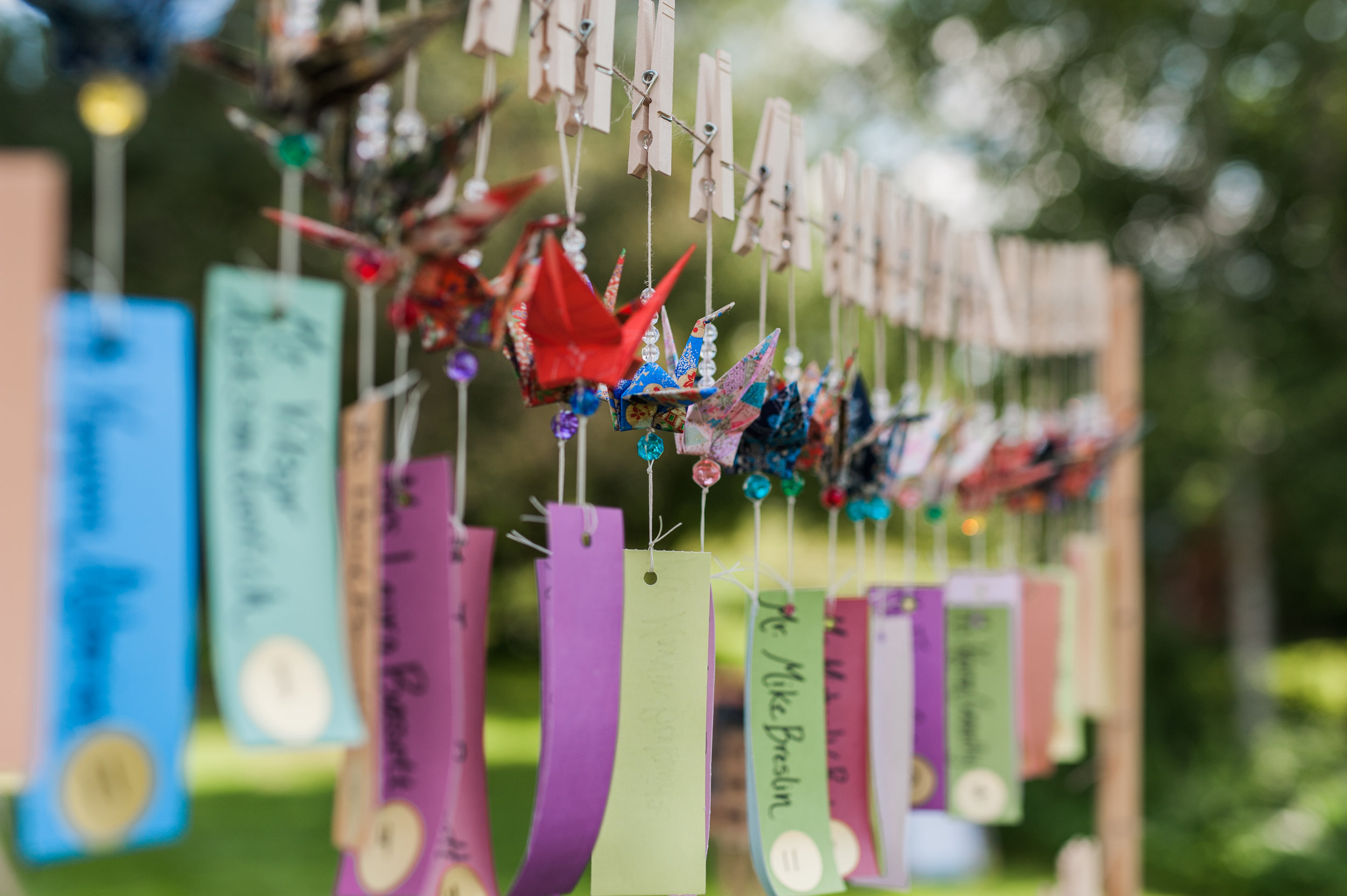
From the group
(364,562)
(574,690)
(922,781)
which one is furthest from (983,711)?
(364,562)

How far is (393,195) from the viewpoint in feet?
1.92

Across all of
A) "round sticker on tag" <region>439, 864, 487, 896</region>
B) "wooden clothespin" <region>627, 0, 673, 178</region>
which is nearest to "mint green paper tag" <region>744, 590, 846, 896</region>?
"round sticker on tag" <region>439, 864, 487, 896</region>

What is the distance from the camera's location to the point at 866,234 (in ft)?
3.53

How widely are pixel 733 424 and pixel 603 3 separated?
0.97 ft

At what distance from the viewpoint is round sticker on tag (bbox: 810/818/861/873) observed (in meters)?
0.88

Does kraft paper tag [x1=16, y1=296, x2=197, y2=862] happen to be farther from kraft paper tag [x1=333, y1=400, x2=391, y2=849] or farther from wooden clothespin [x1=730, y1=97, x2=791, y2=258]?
wooden clothespin [x1=730, y1=97, x2=791, y2=258]

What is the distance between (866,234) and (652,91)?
0.37m

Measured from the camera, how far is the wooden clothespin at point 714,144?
814 millimetres

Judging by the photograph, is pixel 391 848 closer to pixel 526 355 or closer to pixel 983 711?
pixel 526 355

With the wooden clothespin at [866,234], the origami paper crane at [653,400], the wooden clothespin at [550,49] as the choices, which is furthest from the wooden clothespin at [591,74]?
the wooden clothespin at [866,234]

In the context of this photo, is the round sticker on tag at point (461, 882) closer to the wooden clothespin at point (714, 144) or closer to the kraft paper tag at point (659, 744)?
the kraft paper tag at point (659, 744)

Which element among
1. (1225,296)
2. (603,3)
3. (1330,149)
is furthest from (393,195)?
(1330,149)

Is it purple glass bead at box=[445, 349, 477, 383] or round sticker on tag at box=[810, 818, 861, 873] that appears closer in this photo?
purple glass bead at box=[445, 349, 477, 383]

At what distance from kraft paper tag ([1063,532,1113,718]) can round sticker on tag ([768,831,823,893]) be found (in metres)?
0.92
